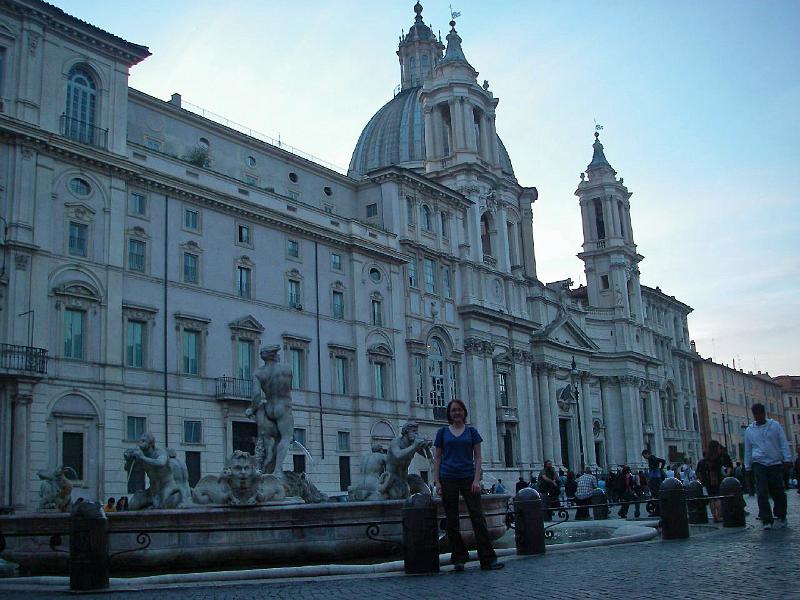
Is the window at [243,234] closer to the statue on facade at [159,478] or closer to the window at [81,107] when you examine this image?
the window at [81,107]

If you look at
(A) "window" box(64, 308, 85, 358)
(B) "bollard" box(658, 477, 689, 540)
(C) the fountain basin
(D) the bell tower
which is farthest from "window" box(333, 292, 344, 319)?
(D) the bell tower

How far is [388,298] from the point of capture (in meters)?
48.8

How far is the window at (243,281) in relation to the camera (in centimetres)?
4035

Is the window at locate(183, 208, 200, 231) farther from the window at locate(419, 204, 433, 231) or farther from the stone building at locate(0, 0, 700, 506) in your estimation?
the window at locate(419, 204, 433, 231)

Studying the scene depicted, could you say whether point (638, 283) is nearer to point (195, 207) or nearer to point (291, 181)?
point (291, 181)

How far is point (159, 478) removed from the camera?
16781mm

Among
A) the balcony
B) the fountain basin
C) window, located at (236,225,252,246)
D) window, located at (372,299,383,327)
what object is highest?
window, located at (236,225,252,246)

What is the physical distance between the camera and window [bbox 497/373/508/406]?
59594mm

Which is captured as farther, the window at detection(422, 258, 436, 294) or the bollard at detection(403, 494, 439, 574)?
the window at detection(422, 258, 436, 294)

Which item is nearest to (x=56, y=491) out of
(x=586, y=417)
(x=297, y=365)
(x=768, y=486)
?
(x=768, y=486)

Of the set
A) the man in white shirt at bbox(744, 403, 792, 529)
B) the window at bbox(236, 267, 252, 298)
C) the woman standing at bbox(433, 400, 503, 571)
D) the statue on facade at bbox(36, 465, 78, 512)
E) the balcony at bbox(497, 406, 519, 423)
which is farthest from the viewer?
the balcony at bbox(497, 406, 519, 423)

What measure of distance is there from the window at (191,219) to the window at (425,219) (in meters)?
17.5

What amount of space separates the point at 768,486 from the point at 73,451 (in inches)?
953

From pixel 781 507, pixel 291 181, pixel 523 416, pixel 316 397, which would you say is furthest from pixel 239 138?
pixel 781 507
